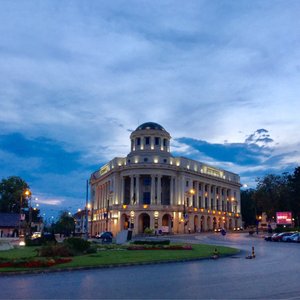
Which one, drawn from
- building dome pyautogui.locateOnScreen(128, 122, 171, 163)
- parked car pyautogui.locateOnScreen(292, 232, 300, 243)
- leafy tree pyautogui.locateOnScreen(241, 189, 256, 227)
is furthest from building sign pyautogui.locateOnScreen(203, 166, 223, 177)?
parked car pyautogui.locateOnScreen(292, 232, 300, 243)

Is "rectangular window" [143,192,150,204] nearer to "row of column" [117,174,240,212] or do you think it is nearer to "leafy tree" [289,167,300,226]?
"row of column" [117,174,240,212]

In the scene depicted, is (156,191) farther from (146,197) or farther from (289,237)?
(289,237)

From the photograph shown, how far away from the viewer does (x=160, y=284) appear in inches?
619

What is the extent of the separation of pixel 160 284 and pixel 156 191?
9295 centimetres

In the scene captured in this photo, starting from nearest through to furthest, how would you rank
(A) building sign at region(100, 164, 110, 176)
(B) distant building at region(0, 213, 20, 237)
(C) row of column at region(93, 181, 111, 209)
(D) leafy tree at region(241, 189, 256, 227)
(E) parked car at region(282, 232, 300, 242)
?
(E) parked car at region(282, 232, 300, 242), (B) distant building at region(0, 213, 20, 237), (C) row of column at region(93, 181, 111, 209), (A) building sign at region(100, 164, 110, 176), (D) leafy tree at region(241, 189, 256, 227)

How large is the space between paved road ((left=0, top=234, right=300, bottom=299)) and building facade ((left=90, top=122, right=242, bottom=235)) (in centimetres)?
7800

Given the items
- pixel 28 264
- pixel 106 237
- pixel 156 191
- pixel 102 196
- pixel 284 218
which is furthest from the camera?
pixel 102 196

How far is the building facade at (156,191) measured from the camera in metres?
107

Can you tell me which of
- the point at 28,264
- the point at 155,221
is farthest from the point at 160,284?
the point at 155,221

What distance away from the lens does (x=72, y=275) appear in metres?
18.8

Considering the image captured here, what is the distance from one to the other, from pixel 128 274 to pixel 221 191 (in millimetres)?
117134

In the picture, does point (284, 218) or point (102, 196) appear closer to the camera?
point (284, 218)

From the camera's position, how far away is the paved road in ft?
43.7

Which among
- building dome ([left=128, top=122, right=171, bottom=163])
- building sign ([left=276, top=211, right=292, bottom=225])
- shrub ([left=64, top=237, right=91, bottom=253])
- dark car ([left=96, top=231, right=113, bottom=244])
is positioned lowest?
dark car ([left=96, top=231, right=113, bottom=244])
